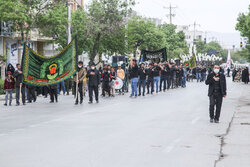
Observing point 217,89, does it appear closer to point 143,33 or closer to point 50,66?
point 50,66

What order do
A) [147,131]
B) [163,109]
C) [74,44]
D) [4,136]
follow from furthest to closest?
[74,44] → [163,109] → [147,131] → [4,136]

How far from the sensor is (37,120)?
14.8 m

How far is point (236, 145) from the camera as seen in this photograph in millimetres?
10312

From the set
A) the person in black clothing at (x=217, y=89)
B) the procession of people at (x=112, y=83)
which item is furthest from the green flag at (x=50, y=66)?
the person in black clothing at (x=217, y=89)

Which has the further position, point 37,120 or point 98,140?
point 37,120

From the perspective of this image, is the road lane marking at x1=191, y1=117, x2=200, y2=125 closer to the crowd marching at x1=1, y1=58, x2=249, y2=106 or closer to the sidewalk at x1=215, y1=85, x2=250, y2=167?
the sidewalk at x1=215, y1=85, x2=250, y2=167

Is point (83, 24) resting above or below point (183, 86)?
above

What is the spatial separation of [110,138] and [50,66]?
1190 cm

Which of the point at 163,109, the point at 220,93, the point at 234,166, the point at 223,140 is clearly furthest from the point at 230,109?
the point at 234,166

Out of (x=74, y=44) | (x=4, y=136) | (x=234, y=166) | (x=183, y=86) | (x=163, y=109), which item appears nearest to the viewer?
(x=234, y=166)

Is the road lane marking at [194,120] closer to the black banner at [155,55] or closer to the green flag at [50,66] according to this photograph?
the green flag at [50,66]

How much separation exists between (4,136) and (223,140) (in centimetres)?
468

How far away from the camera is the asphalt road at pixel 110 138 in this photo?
27.5 feet

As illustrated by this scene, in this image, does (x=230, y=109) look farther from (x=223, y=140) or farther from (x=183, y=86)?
(x=183, y=86)
